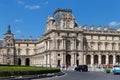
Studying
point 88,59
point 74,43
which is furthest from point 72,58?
point 88,59

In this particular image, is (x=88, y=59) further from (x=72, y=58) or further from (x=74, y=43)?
(x=74, y=43)

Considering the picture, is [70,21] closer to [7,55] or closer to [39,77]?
[7,55]

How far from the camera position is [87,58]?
406ft

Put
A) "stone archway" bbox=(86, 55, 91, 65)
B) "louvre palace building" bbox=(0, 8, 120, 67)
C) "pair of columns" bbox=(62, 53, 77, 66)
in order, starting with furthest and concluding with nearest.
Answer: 1. "stone archway" bbox=(86, 55, 91, 65)
2. "louvre palace building" bbox=(0, 8, 120, 67)
3. "pair of columns" bbox=(62, 53, 77, 66)

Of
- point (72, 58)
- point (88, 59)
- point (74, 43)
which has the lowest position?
point (88, 59)

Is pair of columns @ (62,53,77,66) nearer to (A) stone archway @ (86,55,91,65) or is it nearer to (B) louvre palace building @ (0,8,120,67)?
(B) louvre palace building @ (0,8,120,67)

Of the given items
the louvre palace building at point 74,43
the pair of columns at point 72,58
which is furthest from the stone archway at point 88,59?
the pair of columns at point 72,58

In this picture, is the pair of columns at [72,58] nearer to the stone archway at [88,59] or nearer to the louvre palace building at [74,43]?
the louvre palace building at [74,43]

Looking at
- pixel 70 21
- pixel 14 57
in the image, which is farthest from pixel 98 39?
pixel 14 57

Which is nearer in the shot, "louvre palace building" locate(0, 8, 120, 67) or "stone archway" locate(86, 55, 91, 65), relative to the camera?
"louvre palace building" locate(0, 8, 120, 67)

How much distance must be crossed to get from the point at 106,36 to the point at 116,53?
815 centimetres

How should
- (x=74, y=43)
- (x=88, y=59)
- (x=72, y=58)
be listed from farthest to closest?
(x=88, y=59)
(x=74, y=43)
(x=72, y=58)

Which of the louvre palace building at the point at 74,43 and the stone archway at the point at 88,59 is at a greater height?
the louvre palace building at the point at 74,43

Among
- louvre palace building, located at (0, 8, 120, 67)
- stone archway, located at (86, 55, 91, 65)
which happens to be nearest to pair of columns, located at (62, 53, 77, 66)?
louvre palace building, located at (0, 8, 120, 67)
